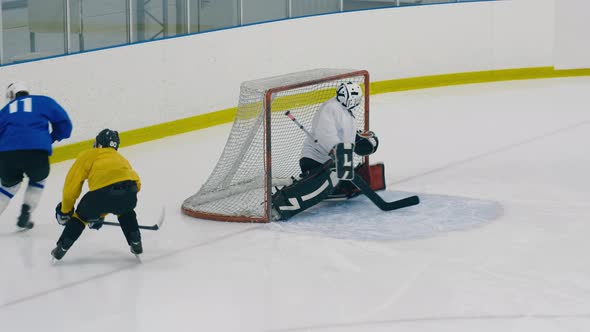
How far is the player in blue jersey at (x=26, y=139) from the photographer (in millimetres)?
6797

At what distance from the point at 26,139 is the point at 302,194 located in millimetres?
1713

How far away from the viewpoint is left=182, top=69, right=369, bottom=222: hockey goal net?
7219mm

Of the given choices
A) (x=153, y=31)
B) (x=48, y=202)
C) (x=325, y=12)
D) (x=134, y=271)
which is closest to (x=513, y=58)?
(x=325, y=12)

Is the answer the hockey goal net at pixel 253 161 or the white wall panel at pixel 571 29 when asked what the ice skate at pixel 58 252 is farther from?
the white wall panel at pixel 571 29

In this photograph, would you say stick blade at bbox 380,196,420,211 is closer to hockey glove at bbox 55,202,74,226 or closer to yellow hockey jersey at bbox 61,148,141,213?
yellow hockey jersey at bbox 61,148,141,213

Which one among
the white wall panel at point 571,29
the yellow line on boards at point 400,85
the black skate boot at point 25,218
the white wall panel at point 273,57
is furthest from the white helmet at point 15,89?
the white wall panel at point 571,29

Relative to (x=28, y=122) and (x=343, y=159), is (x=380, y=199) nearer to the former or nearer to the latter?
(x=343, y=159)

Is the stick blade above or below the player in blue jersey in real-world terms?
below

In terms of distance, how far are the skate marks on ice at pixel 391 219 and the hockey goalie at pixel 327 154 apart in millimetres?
131

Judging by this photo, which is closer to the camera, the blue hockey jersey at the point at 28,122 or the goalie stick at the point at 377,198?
the blue hockey jersey at the point at 28,122

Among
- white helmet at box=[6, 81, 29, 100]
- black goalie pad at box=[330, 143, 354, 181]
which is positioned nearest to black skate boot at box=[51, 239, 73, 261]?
white helmet at box=[6, 81, 29, 100]

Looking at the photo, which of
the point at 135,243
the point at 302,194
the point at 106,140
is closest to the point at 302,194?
the point at 302,194

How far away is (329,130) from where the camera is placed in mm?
7281

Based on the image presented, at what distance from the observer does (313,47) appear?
37.3 ft
